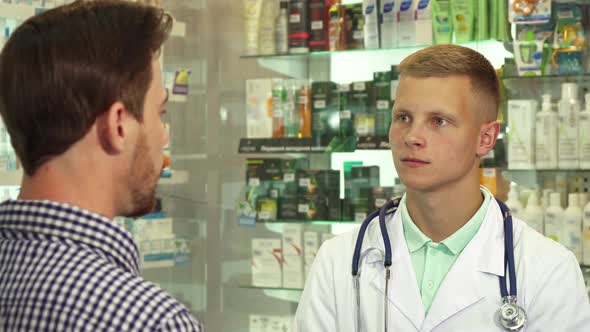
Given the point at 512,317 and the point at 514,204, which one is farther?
the point at 514,204

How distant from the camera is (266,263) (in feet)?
16.2

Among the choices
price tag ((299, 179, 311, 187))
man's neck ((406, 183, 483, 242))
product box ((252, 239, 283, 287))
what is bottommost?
product box ((252, 239, 283, 287))

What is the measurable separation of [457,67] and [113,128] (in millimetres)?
1484

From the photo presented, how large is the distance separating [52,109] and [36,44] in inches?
4.3

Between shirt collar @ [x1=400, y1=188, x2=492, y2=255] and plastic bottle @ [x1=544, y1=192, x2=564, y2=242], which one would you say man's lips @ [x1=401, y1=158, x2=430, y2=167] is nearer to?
shirt collar @ [x1=400, y1=188, x2=492, y2=255]

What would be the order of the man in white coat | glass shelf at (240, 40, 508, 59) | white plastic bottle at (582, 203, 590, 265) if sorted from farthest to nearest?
1. glass shelf at (240, 40, 508, 59)
2. white plastic bottle at (582, 203, 590, 265)
3. the man in white coat

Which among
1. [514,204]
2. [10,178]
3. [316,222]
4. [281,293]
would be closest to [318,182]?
[316,222]

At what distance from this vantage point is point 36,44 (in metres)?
1.33

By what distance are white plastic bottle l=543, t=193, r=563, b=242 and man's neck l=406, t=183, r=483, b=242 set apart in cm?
173

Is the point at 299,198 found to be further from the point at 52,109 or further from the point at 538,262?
the point at 52,109

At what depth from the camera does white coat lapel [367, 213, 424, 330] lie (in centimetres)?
241

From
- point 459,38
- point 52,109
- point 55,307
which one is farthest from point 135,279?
point 459,38

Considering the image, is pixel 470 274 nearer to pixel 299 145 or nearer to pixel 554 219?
pixel 554 219

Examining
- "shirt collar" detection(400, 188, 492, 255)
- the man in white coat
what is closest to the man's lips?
the man in white coat
